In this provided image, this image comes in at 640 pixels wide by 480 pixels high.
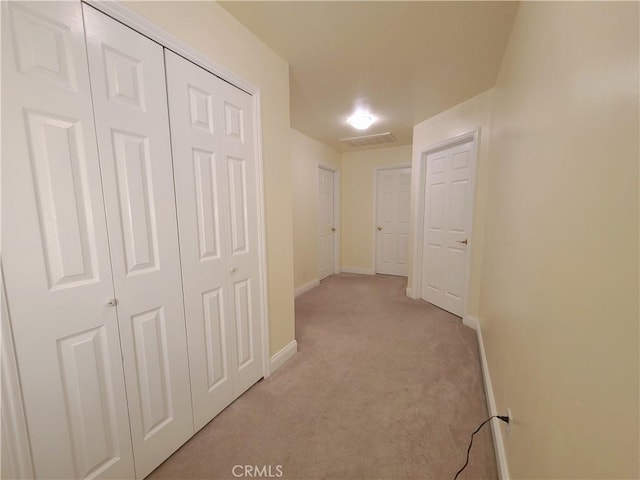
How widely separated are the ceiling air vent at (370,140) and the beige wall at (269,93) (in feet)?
7.10

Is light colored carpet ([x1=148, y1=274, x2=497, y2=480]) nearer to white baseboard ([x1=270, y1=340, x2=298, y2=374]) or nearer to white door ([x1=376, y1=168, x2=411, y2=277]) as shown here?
white baseboard ([x1=270, y1=340, x2=298, y2=374])

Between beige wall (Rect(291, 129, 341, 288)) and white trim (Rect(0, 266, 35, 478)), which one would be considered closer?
white trim (Rect(0, 266, 35, 478))

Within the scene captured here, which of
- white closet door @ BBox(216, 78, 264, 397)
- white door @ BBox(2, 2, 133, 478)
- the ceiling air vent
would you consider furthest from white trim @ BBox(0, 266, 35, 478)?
the ceiling air vent

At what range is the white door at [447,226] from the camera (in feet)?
9.44

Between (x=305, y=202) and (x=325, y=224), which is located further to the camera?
(x=325, y=224)

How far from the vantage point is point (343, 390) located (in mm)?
1810

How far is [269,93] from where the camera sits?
6.03 feet

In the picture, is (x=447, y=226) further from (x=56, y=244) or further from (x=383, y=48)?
(x=56, y=244)

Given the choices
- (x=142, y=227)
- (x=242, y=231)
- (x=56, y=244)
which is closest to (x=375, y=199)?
(x=242, y=231)

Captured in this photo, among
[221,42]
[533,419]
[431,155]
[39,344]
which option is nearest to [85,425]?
[39,344]

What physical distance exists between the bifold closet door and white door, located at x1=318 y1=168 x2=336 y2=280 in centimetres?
281

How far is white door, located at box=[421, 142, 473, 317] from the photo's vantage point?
288 cm

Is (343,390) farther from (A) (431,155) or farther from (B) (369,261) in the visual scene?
(B) (369,261)

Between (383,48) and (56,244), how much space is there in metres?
2.14
